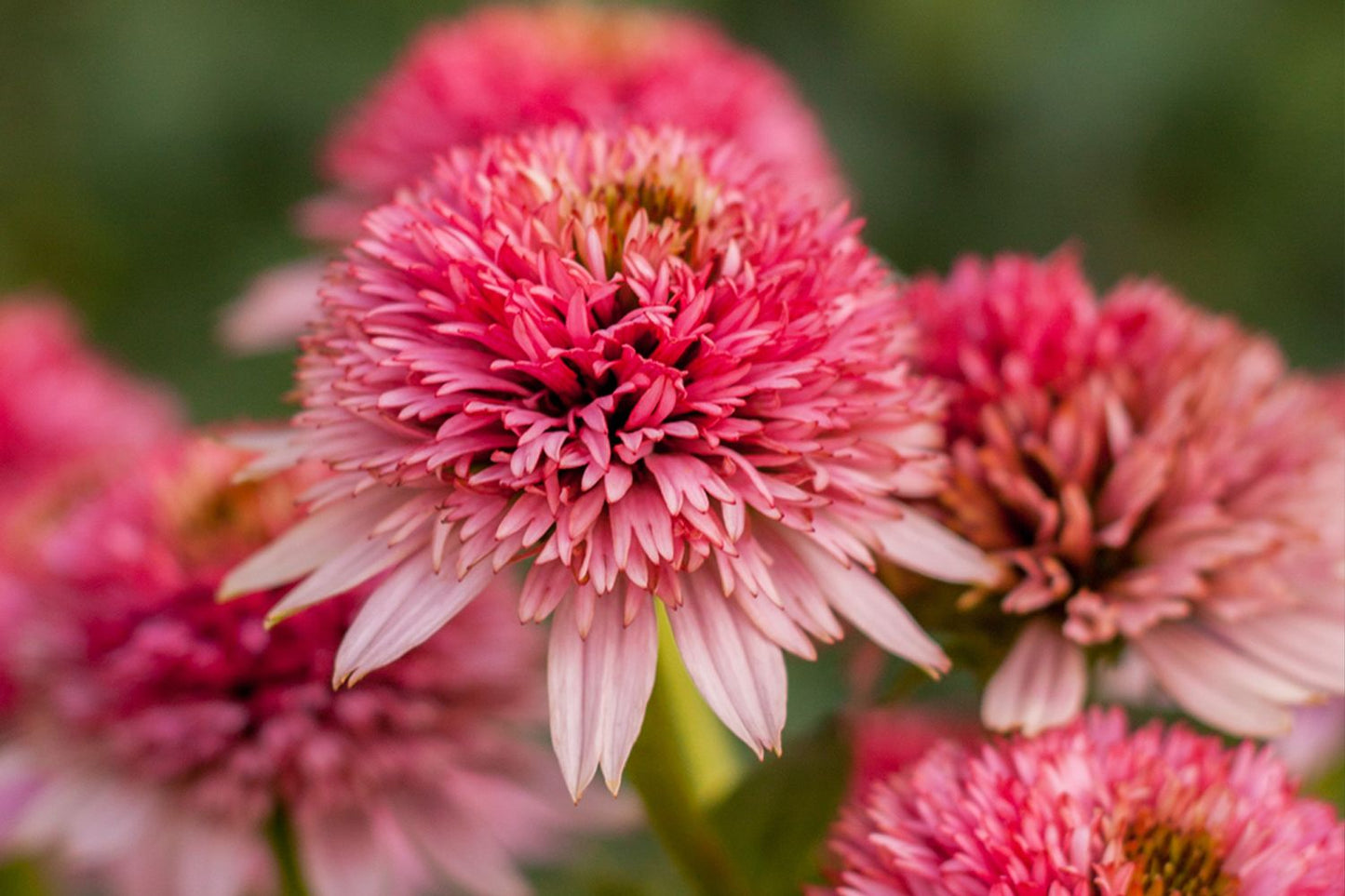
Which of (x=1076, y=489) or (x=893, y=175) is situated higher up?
(x=893, y=175)

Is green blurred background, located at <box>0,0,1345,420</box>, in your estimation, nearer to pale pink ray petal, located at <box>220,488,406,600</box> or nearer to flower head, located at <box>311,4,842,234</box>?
flower head, located at <box>311,4,842,234</box>

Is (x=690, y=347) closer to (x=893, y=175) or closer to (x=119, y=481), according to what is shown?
(x=119, y=481)

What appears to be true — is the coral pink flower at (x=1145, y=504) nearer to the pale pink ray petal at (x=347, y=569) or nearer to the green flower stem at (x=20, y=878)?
the pale pink ray petal at (x=347, y=569)

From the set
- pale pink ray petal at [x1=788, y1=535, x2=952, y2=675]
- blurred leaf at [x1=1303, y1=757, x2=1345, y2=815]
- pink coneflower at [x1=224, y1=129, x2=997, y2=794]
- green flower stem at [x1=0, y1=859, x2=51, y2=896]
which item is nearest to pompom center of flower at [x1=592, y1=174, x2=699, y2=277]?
pink coneflower at [x1=224, y1=129, x2=997, y2=794]

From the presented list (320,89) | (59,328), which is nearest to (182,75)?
(320,89)

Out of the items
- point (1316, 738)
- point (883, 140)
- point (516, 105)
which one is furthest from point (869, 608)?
point (883, 140)

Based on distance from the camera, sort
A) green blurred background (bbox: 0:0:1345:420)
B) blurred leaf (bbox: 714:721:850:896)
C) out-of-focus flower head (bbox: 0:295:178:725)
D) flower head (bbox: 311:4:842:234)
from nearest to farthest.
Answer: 1. blurred leaf (bbox: 714:721:850:896)
2. flower head (bbox: 311:4:842:234)
3. out-of-focus flower head (bbox: 0:295:178:725)
4. green blurred background (bbox: 0:0:1345:420)

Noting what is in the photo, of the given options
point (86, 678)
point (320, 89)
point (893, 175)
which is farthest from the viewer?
point (893, 175)
